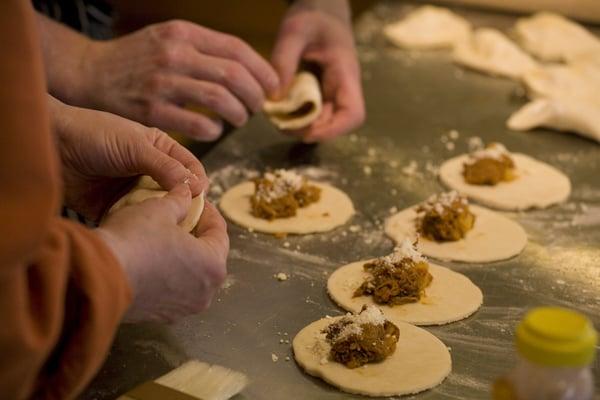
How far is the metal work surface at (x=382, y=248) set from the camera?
5.34ft

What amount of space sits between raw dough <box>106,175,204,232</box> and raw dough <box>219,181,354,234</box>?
21.2 inches

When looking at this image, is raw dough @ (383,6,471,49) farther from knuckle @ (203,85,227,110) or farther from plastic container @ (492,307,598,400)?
plastic container @ (492,307,598,400)

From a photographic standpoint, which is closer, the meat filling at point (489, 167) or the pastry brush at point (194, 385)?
the pastry brush at point (194, 385)

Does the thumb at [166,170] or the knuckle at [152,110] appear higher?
the thumb at [166,170]

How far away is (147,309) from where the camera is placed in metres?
1.31

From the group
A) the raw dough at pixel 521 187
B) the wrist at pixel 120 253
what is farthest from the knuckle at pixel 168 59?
the wrist at pixel 120 253

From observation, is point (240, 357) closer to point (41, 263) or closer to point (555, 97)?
point (41, 263)

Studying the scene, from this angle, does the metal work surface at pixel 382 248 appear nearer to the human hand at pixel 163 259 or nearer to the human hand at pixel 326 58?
the human hand at pixel 326 58

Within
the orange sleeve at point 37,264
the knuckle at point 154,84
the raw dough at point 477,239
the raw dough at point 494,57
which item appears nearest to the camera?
the orange sleeve at point 37,264

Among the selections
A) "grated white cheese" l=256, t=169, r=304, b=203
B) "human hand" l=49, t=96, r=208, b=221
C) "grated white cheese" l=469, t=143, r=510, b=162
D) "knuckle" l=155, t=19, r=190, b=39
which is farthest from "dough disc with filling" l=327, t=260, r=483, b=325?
"knuckle" l=155, t=19, r=190, b=39

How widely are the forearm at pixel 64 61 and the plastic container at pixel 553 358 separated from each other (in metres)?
1.46

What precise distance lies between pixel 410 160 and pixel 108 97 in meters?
0.94

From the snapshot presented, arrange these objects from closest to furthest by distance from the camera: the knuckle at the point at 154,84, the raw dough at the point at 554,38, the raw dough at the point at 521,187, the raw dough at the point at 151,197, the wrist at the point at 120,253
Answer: the wrist at the point at 120,253, the raw dough at the point at 151,197, the knuckle at the point at 154,84, the raw dough at the point at 521,187, the raw dough at the point at 554,38

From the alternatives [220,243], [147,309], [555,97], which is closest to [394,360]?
[220,243]
